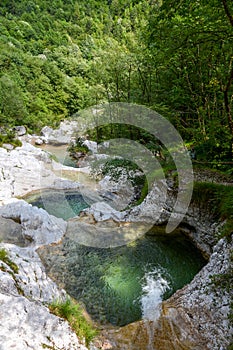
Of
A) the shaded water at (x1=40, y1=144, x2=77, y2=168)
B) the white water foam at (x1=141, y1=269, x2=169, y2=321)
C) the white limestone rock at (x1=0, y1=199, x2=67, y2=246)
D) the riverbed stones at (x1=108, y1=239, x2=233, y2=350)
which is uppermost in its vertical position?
the riverbed stones at (x1=108, y1=239, x2=233, y2=350)

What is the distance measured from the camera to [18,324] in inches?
101

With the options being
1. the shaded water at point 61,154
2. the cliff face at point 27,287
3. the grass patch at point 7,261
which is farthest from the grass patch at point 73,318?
the shaded water at point 61,154

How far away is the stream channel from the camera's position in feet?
16.1

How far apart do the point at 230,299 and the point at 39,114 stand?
3213 cm

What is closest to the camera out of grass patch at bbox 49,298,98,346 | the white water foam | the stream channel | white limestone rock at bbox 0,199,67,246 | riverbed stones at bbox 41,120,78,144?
grass patch at bbox 49,298,98,346

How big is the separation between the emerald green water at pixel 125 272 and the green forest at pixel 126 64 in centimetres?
312

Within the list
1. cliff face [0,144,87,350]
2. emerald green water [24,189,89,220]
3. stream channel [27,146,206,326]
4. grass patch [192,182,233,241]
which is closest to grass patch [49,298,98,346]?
cliff face [0,144,87,350]

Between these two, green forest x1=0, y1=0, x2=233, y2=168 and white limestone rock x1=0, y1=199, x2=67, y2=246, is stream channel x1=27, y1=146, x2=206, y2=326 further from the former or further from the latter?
green forest x1=0, y1=0, x2=233, y2=168

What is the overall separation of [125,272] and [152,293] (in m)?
0.94

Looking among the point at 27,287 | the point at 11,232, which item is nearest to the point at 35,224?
the point at 11,232

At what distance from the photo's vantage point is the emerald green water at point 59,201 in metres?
10.1

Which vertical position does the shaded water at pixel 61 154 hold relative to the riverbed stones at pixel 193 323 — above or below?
below

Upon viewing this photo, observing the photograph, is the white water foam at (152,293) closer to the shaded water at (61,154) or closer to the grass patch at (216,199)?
the grass patch at (216,199)

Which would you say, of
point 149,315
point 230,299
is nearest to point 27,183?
point 149,315
